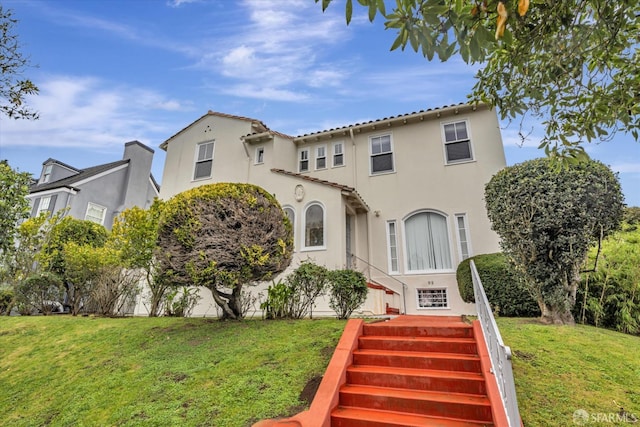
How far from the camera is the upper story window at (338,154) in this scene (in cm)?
1402

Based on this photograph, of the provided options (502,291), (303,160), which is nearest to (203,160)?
(303,160)

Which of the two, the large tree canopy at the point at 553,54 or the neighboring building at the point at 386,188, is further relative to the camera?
the neighboring building at the point at 386,188

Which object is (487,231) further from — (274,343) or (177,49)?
(177,49)

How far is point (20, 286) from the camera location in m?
11.1

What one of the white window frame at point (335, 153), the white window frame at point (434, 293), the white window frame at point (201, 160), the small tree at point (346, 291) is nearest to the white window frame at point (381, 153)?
the white window frame at point (335, 153)

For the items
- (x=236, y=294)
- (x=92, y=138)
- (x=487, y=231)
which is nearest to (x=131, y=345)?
(x=236, y=294)

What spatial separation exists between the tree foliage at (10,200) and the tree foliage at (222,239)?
2587 millimetres

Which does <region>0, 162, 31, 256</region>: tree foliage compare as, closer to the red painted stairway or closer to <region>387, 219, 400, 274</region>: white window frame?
the red painted stairway

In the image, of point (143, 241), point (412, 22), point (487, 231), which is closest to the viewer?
point (412, 22)

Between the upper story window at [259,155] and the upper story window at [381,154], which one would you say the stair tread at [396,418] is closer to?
the upper story window at [381,154]

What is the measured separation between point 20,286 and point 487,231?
16973 mm

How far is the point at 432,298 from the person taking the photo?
11.2 metres

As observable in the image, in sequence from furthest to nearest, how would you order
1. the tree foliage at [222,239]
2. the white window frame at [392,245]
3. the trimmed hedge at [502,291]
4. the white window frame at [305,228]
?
the white window frame at [392,245] < the white window frame at [305,228] < the trimmed hedge at [502,291] < the tree foliage at [222,239]

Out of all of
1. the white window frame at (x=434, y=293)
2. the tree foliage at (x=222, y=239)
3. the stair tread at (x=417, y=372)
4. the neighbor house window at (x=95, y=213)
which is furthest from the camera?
the neighbor house window at (x=95, y=213)
